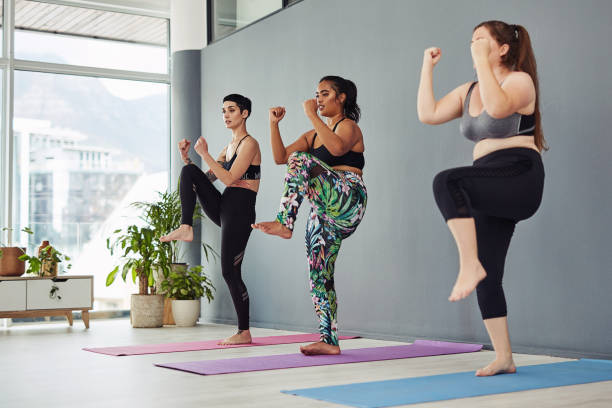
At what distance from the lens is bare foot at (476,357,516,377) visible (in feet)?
8.94

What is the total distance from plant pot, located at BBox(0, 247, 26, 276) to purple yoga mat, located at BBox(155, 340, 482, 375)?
2.56 metres

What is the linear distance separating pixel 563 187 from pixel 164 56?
4785 millimetres

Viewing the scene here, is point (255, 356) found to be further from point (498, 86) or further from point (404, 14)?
point (404, 14)

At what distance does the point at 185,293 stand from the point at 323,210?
264cm

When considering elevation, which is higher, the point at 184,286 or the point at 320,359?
the point at 184,286

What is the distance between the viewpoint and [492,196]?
8.11 ft

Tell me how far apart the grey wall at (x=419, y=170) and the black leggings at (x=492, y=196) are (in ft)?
2.51

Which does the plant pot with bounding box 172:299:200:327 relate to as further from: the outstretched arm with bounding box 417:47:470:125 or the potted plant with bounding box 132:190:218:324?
the outstretched arm with bounding box 417:47:470:125

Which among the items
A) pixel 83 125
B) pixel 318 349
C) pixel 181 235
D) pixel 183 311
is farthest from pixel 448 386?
pixel 83 125

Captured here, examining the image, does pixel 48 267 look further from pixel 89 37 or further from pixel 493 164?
pixel 493 164

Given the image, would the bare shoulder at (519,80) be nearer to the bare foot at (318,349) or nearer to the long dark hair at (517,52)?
the long dark hair at (517,52)

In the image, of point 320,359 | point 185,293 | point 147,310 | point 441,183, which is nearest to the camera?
point 441,183

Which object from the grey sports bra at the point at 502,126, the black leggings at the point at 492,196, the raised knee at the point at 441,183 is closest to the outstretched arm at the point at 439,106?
the grey sports bra at the point at 502,126

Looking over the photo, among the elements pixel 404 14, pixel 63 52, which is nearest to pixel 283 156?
pixel 404 14
